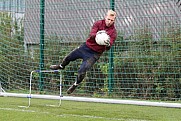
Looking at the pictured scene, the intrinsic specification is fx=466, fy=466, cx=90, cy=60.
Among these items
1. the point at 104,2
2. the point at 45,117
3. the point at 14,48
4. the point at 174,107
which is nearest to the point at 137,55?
the point at 104,2

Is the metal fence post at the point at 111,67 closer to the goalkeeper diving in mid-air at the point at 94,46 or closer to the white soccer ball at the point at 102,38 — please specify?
the goalkeeper diving in mid-air at the point at 94,46

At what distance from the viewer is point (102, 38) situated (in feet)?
25.9

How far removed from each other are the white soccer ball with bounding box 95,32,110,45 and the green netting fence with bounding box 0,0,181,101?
124 inches

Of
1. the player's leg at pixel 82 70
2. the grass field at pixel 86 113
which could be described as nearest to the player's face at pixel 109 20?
the player's leg at pixel 82 70

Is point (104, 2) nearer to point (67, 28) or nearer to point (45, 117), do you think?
point (67, 28)

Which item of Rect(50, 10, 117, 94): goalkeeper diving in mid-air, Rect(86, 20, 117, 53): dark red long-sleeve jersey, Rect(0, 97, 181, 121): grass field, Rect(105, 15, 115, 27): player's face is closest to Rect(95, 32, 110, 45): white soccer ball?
Rect(50, 10, 117, 94): goalkeeper diving in mid-air

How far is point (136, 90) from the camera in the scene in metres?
11.3

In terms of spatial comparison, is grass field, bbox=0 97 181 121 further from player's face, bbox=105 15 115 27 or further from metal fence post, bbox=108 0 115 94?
metal fence post, bbox=108 0 115 94

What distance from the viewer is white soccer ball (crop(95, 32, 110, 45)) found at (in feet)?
25.8

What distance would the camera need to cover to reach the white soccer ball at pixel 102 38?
787 centimetres

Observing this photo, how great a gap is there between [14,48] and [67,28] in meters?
1.56

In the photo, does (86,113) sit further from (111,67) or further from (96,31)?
(111,67)

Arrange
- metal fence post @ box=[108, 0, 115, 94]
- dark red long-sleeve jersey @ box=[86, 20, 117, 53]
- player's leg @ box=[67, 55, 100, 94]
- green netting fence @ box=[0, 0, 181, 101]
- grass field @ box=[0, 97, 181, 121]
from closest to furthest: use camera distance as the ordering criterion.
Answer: grass field @ box=[0, 97, 181, 121] → player's leg @ box=[67, 55, 100, 94] → dark red long-sleeve jersey @ box=[86, 20, 117, 53] → green netting fence @ box=[0, 0, 181, 101] → metal fence post @ box=[108, 0, 115, 94]

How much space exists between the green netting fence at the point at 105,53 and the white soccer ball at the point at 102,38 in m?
3.16
